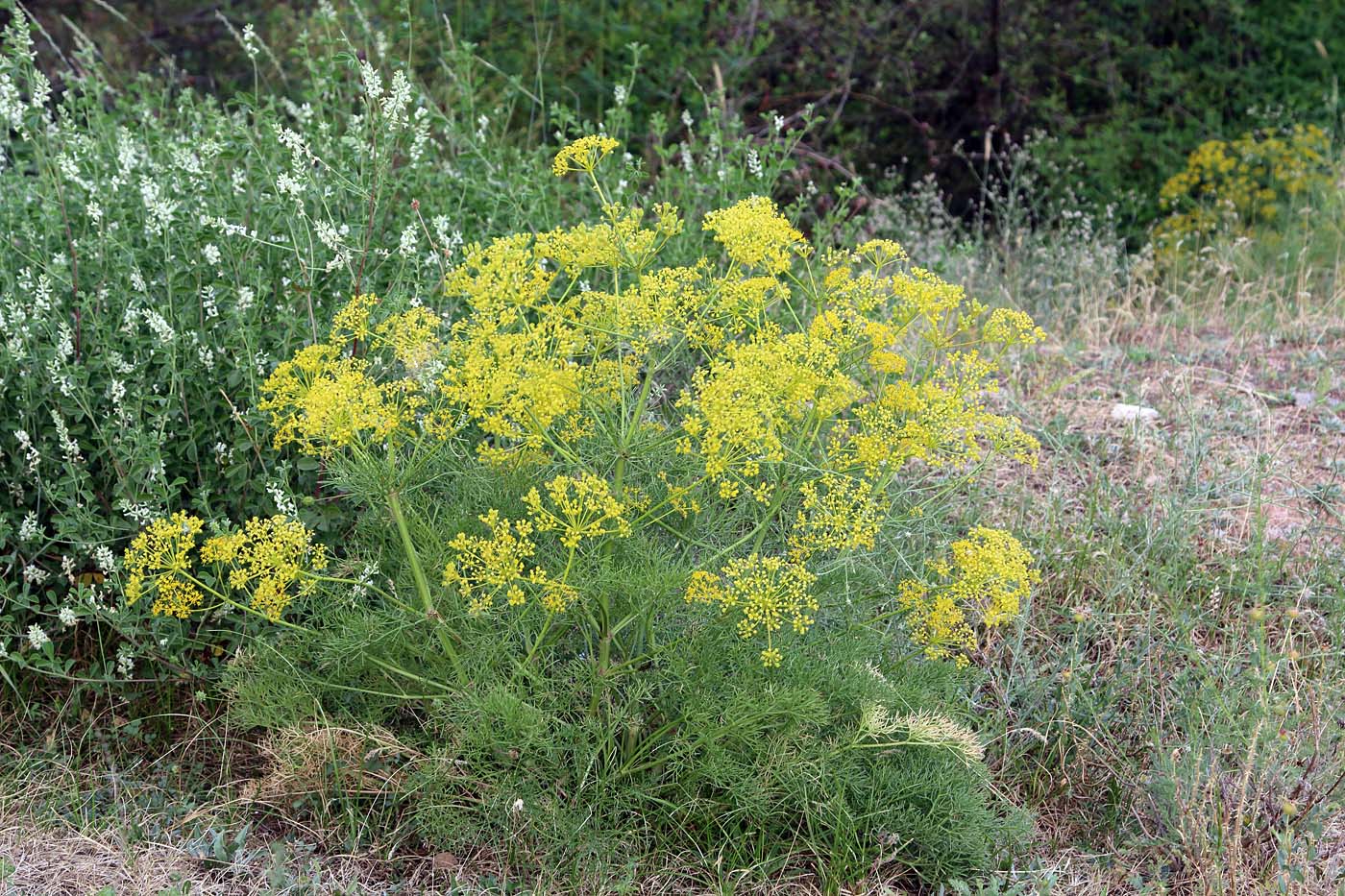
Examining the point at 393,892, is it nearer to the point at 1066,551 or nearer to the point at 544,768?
the point at 544,768

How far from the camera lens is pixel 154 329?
348cm

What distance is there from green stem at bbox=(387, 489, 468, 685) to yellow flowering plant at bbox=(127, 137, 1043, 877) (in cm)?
1

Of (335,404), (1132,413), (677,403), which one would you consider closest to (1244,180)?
(1132,413)

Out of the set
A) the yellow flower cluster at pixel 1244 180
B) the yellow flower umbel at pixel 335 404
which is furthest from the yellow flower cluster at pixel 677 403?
the yellow flower cluster at pixel 1244 180

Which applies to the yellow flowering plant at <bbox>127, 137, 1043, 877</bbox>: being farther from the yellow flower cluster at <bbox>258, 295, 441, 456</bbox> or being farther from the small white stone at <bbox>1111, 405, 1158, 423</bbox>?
the small white stone at <bbox>1111, 405, 1158, 423</bbox>

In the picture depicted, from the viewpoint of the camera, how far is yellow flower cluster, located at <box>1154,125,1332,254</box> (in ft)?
27.3

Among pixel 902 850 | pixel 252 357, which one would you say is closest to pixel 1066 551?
pixel 902 850

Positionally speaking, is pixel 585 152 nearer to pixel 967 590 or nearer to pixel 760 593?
pixel 760 593

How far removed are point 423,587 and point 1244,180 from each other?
7662mm

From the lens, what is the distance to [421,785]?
3.01m

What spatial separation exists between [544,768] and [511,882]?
282 millimetres

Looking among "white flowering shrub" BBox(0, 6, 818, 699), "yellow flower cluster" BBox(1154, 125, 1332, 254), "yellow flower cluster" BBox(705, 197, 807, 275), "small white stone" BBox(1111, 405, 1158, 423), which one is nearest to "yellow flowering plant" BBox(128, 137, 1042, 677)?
"yellow flower cluster" BBox(705, 197, 807, 275)

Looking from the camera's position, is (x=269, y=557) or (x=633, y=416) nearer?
(x=269, y=557)

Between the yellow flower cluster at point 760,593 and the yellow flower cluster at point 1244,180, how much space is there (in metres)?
6.15
